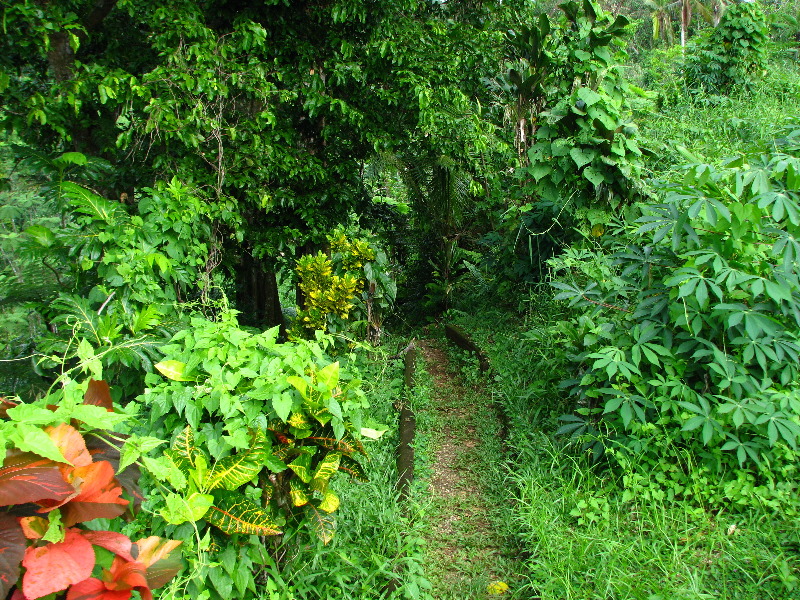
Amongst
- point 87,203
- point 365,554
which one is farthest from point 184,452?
point 87,203

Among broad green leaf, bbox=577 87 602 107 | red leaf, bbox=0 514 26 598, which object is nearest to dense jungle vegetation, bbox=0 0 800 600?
red leaf, bbox=0 514 26 598

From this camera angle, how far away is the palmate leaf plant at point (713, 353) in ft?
9.67

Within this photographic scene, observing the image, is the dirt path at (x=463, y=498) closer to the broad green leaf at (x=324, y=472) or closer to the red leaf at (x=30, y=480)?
the broad green leaf at (x=324, y=472)

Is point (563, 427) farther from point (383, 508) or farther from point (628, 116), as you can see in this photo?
point (628, 116)

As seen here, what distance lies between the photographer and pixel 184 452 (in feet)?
6.84

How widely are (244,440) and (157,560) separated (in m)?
0.49

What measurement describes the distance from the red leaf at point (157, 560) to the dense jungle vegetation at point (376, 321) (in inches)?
0.5

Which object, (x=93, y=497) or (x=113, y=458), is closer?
(x=93, y=497)

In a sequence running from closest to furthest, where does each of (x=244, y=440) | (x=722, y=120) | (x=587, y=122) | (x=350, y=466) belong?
(x=244, y=440) → (x=350, y=466) → (x=587, y=122) → (x=722, y=120)

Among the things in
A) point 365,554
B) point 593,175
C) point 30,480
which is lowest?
point 365,554

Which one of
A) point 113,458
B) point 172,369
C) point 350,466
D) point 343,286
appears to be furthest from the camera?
point 343,286

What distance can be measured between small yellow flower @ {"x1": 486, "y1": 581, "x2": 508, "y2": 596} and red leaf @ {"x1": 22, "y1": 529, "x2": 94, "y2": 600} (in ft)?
6.89

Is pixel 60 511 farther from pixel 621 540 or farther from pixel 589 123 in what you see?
pixel 589 123

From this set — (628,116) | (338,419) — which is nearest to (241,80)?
(628,116)
